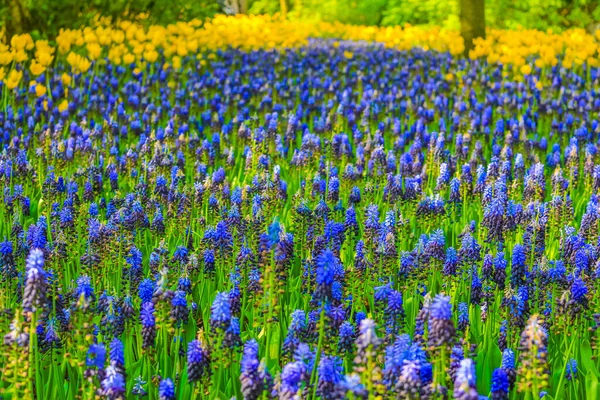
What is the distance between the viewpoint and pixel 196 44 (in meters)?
12.8

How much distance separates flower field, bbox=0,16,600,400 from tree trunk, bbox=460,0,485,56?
480 centimetres

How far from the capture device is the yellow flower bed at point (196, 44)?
10133mm

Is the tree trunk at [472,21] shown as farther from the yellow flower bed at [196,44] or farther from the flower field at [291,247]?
the flower field at [291,247]

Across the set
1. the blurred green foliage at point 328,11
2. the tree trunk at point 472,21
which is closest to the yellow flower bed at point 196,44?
the tree trunk at point 472,21

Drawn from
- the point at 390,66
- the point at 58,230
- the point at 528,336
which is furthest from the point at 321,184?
the point at 390,66

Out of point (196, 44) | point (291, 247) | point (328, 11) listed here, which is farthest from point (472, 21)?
point (328, 11)

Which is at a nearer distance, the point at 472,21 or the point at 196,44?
the point at 196,44

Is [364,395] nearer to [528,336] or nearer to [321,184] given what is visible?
[528,336]

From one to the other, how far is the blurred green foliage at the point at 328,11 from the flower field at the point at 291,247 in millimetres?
2064

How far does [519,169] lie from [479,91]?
554 centimetres

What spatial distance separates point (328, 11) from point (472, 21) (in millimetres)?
14285

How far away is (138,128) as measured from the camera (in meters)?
7.91

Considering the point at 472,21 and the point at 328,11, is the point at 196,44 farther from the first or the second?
the point at 328,11

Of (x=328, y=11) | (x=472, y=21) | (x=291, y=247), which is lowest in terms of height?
(x=291, y=247)
